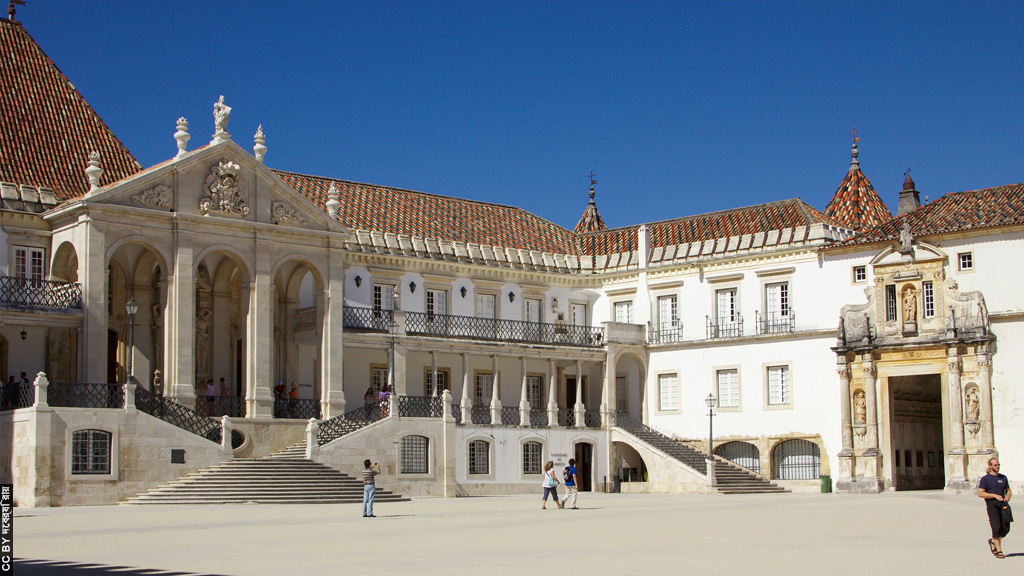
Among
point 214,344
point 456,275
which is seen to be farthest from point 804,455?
point 214,344

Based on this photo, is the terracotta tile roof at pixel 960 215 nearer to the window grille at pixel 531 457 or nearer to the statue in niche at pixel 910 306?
the statue in niche at pixel 910 306

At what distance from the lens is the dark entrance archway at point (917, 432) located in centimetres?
4253

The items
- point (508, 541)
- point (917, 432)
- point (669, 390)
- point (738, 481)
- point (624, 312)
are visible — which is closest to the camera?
point (508, 541)

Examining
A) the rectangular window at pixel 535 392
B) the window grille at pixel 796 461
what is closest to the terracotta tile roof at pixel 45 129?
the rectangular window at pixel 535 392

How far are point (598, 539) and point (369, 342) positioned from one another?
22.1m

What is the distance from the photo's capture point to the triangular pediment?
113 feet

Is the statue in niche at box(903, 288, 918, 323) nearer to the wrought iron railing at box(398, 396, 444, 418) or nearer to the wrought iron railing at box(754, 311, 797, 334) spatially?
the wrought iron railing at box(754, 311, 797, 334)

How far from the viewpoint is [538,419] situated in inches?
1709

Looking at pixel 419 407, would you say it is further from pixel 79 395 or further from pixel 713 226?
pixel 713 226

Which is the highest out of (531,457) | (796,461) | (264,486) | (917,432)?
(917,432)

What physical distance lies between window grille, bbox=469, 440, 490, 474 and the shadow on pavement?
26.3 meters

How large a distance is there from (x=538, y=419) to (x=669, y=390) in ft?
16.7

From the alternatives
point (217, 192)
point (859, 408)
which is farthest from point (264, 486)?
point (859, 408)

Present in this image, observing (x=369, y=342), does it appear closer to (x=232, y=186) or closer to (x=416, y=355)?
(x=416, y=355)
